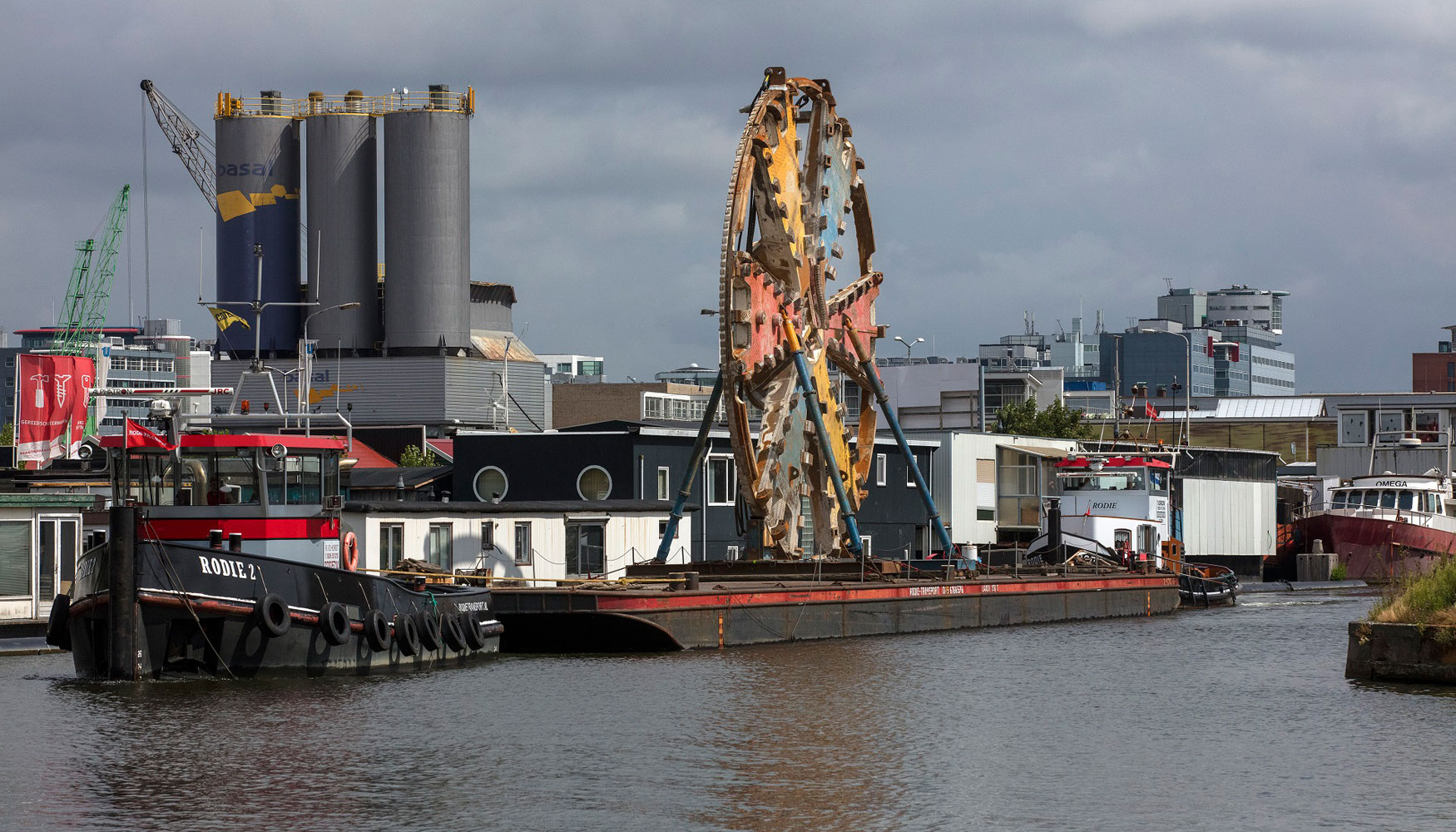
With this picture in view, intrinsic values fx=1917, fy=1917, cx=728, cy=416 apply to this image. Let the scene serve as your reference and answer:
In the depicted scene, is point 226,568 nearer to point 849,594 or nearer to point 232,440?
point 232,440

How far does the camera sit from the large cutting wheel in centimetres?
4203

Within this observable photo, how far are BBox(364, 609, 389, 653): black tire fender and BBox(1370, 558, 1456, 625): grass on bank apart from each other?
1588cm

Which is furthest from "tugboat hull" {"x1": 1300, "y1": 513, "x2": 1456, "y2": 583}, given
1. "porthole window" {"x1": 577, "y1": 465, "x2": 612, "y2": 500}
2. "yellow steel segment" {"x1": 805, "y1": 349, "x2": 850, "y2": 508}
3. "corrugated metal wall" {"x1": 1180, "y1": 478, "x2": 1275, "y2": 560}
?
"porthole window" {"x1": 577, "y1": 465, "x2": 612, "y2": 500}

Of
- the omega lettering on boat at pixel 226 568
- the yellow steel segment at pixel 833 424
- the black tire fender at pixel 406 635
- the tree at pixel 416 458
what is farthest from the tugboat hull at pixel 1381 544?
the omega lettering on boat at pixel 226 568

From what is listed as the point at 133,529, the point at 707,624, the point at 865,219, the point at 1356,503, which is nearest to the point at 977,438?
the point at 1356,503

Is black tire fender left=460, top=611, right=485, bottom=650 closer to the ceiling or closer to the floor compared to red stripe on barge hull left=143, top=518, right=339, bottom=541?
closer to the floor

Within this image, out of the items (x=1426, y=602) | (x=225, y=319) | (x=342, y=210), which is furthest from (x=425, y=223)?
(x=1426, y=602)

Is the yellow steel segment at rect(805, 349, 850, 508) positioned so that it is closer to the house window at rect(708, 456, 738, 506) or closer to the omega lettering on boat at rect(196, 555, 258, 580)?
the house window at rect(708, 456, 738, 506)

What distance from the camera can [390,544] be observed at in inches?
1661

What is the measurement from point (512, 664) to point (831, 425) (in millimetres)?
14538

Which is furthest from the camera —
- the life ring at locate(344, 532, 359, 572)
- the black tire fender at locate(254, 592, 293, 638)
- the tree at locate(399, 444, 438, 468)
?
the tree at locate(399, 444, 438, 468)

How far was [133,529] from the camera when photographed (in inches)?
1130

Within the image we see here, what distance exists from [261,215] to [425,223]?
8254 millimetres

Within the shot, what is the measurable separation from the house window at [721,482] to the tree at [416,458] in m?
22.2
